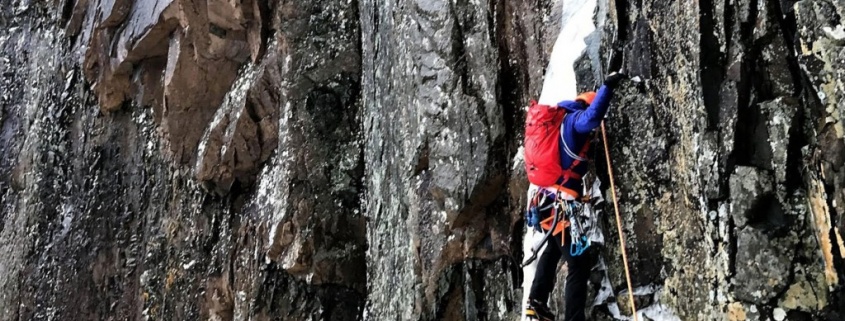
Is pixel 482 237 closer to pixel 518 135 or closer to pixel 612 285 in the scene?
pixel 518 135

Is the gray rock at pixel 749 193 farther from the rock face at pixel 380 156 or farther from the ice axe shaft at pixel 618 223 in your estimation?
the ice axe shaft at pixel 618 223

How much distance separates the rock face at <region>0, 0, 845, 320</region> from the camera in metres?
4.86

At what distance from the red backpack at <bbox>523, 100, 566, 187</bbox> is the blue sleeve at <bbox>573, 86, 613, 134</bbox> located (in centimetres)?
27

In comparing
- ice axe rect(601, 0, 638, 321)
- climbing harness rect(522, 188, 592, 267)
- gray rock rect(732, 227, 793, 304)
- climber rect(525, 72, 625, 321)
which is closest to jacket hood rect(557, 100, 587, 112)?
climber rect(525, 72, 625, 321)

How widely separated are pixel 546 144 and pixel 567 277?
4.08ft

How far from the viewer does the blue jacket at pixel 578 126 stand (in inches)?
242

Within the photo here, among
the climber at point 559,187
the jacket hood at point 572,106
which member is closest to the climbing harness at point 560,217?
the climber at point 559,187

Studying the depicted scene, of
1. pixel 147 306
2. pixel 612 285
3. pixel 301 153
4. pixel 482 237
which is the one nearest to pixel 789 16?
pixel 612 285

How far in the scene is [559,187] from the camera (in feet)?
21.7

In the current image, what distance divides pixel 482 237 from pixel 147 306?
1101cm

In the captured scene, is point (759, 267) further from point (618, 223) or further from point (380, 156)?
point (380, 156)

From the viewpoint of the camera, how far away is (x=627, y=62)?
670 centimetres

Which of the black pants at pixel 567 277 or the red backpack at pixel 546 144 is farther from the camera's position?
the red backpack at pixel 546 144

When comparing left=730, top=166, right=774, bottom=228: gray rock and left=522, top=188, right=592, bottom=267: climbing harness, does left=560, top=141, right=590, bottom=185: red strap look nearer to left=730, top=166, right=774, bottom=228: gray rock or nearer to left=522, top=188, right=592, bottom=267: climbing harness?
left=522, top=188, right=592, bottom=267: climbing harness
